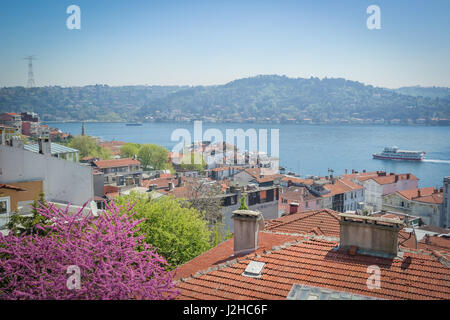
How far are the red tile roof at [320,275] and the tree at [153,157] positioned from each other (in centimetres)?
3797

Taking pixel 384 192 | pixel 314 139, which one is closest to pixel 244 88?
pixel 314 139

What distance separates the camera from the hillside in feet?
317

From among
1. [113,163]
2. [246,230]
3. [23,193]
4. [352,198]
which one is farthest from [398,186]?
[246,230]

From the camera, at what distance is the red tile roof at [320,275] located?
118 inches

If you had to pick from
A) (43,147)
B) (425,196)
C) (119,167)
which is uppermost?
(43,147)

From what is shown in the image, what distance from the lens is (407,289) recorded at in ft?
9.75

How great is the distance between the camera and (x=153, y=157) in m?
41.5

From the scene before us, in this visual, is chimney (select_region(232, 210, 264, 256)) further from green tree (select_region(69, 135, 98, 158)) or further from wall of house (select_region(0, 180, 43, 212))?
green tree (select_region(69, 135, 98, 158))

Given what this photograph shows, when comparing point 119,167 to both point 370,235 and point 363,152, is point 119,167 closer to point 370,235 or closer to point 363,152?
point 370,235

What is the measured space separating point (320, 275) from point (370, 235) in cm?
70

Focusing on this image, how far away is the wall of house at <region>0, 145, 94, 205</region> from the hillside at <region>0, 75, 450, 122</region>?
7545cm

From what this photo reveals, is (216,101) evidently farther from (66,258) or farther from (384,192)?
(66,258)

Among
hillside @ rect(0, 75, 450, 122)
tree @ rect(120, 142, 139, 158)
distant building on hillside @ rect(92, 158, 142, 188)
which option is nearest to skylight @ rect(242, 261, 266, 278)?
distant building on hillside @ rect(92, 158, 142, 188)

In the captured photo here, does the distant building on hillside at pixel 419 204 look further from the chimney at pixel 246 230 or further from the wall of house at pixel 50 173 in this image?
the chimney at pixel 246 230
